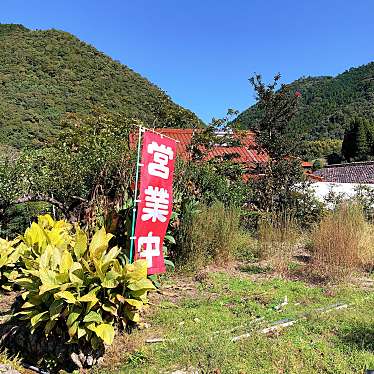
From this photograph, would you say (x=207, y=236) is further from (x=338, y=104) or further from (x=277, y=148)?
(x=338, y=104)

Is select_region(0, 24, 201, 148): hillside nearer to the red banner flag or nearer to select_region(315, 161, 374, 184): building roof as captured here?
the red banner flag

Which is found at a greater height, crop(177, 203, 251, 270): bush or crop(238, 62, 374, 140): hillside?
crop(238, 62, 374, 140): hillside

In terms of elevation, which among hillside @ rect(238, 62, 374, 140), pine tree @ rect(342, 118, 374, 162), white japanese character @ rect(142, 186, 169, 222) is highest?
hillside @ rect(238, 62, 374, 140)

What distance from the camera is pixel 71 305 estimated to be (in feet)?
9.33

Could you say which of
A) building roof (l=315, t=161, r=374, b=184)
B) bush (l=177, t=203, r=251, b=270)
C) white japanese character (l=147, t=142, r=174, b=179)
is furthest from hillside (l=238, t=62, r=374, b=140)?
white japanese character (l=147, t=142, r=174, b=179)

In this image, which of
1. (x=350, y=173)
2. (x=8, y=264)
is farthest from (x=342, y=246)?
(x=350, y=173)

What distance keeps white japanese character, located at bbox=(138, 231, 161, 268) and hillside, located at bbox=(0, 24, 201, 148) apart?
1043 centimetres

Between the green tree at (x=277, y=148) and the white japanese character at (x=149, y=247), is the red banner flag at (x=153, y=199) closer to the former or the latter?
the white japanese character at (x=149, y=247)

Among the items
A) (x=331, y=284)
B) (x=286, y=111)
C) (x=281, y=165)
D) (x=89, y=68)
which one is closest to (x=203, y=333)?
(x=331, y=284)

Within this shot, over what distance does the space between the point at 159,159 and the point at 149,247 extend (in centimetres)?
85

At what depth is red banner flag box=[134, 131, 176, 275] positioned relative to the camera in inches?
147

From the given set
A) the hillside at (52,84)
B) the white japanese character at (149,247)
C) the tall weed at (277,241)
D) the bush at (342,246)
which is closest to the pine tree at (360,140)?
the hillside at (52,84)

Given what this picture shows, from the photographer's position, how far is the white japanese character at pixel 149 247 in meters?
3.74

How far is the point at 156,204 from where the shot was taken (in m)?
3.90
